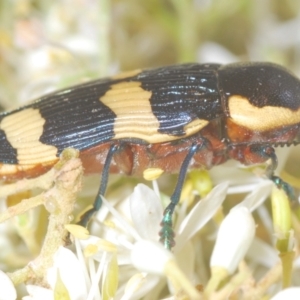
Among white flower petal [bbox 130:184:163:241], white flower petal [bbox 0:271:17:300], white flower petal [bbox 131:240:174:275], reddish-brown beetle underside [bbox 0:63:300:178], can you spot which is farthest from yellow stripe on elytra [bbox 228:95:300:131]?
white flower petal [bbox 0:271:17:300]

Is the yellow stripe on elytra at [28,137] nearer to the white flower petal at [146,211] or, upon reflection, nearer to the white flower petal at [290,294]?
the white flower petal at [146,211]

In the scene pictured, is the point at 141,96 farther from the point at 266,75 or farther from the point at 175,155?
the point at 266,75

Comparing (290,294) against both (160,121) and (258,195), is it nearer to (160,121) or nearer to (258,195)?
(258,195)

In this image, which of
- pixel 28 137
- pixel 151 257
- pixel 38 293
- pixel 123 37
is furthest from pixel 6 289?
pixel 123 37

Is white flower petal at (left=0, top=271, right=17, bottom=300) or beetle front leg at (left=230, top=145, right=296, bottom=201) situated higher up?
beetle front leg at (left=230, top=145, right=296, bottom=201)

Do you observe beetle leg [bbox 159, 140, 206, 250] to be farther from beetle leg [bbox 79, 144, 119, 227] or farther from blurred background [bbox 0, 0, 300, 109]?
blurred background [bbox 0, 0, 300, 109]

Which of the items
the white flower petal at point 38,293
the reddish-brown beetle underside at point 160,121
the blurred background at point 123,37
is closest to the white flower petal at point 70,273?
the white flower petal at point 38,293

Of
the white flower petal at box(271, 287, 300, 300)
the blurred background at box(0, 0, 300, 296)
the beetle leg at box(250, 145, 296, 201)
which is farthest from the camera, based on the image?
the blurred background at box(0, 0, 300, 296)
